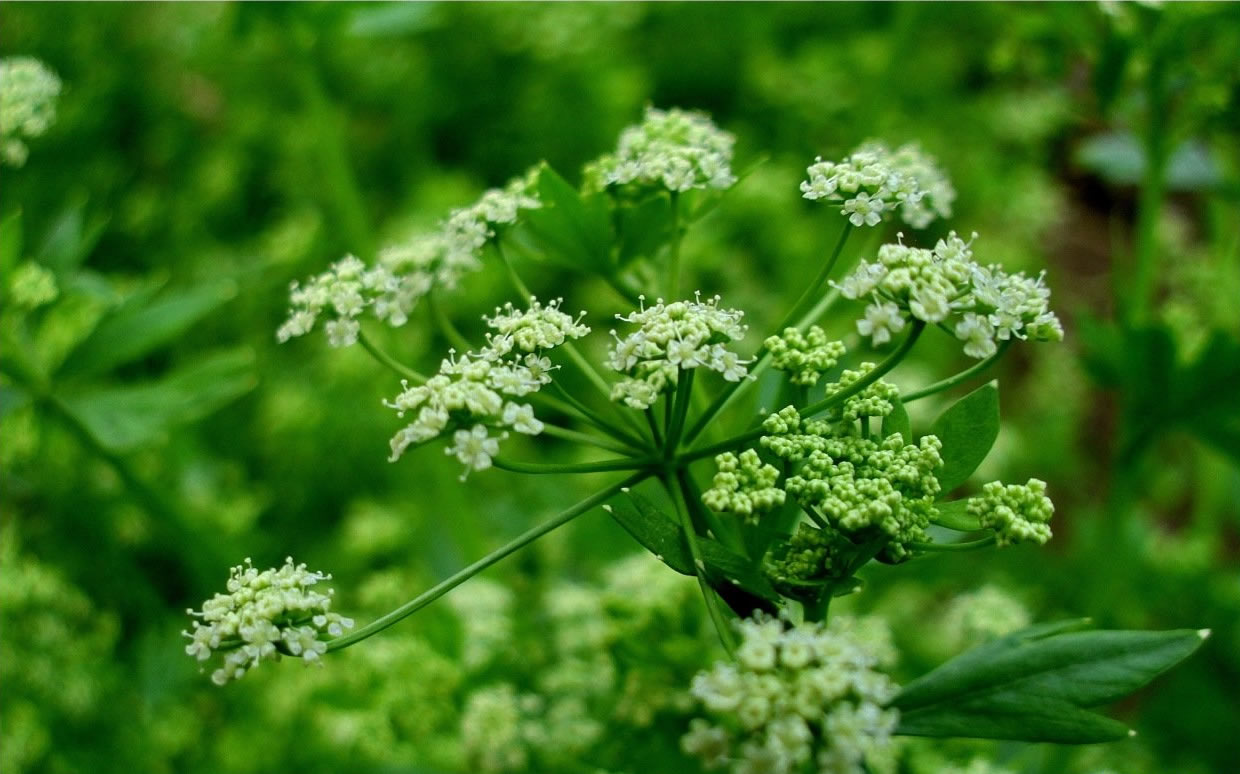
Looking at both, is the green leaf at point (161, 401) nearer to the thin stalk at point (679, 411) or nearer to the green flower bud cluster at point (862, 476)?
the thin stalk at point (679, 411)

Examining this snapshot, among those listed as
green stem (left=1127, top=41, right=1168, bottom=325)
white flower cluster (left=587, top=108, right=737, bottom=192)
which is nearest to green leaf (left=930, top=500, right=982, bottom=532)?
white flower cluster (left=587, top=108, right=737, bottom=192)

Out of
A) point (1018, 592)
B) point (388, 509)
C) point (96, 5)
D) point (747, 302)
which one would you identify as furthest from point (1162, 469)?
point (96, 5)

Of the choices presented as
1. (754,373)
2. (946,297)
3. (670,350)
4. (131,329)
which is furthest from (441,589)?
(131,329)

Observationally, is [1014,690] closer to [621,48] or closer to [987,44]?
[621,48]

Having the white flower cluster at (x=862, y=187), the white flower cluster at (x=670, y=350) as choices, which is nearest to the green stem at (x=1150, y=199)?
the white flower cluster at (x=862, y=187)

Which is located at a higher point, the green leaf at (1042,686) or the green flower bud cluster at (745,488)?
the green flower bud cluster at (745,488)
